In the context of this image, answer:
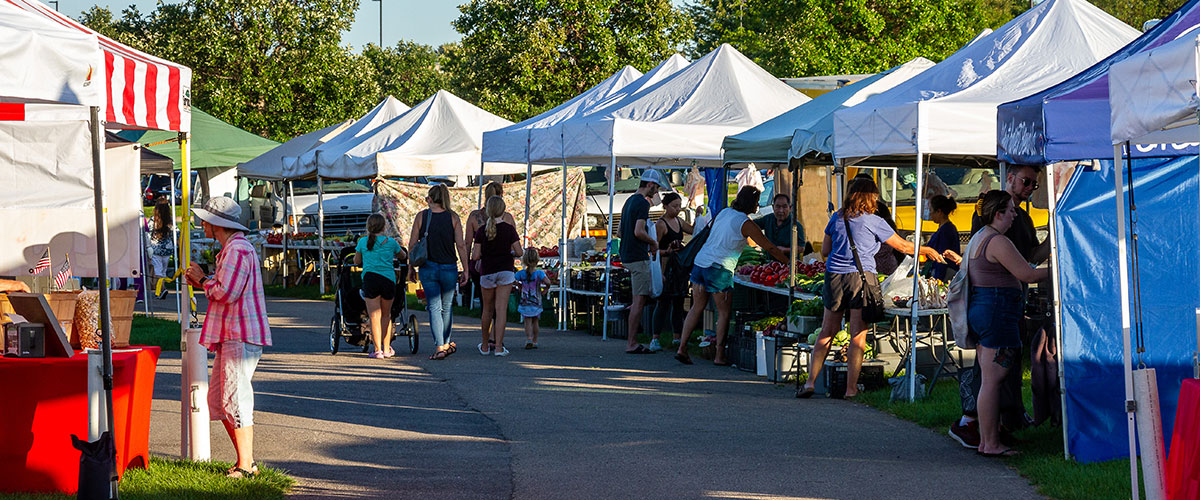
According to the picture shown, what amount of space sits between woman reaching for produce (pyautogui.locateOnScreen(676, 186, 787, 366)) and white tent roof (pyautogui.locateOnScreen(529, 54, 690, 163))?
14.3ft

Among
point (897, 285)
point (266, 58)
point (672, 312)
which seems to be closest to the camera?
point (897, 285)

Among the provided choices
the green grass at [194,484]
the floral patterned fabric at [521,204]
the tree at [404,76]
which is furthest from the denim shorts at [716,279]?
the tree at [404,76]

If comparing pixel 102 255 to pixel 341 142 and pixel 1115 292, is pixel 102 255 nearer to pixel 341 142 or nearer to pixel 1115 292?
pixel 1115 292

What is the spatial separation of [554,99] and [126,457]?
30.5 metres

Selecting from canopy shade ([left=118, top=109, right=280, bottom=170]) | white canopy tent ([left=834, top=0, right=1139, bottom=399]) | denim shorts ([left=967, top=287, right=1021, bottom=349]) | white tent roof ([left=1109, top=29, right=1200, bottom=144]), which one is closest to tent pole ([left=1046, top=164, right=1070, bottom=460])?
denim shorts ([left=967, top=287, right=1021, bottom=349])

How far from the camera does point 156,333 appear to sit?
1653cm

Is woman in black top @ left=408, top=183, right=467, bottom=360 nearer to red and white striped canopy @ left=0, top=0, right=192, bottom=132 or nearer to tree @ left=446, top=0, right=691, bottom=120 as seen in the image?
red and white striped canopy @ left=0, top=0, right=192, bottom=132

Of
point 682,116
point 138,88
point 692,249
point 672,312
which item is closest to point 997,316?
point 138,88

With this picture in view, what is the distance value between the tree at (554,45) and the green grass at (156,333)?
18.8 meters

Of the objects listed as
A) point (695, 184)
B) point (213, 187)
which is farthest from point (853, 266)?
point (213, 187)

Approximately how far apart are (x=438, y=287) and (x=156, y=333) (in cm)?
520

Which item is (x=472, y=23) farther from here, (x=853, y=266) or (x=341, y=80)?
(x=853, y=266)

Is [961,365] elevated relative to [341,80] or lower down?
lower down

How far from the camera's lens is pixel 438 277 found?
1339 cm
